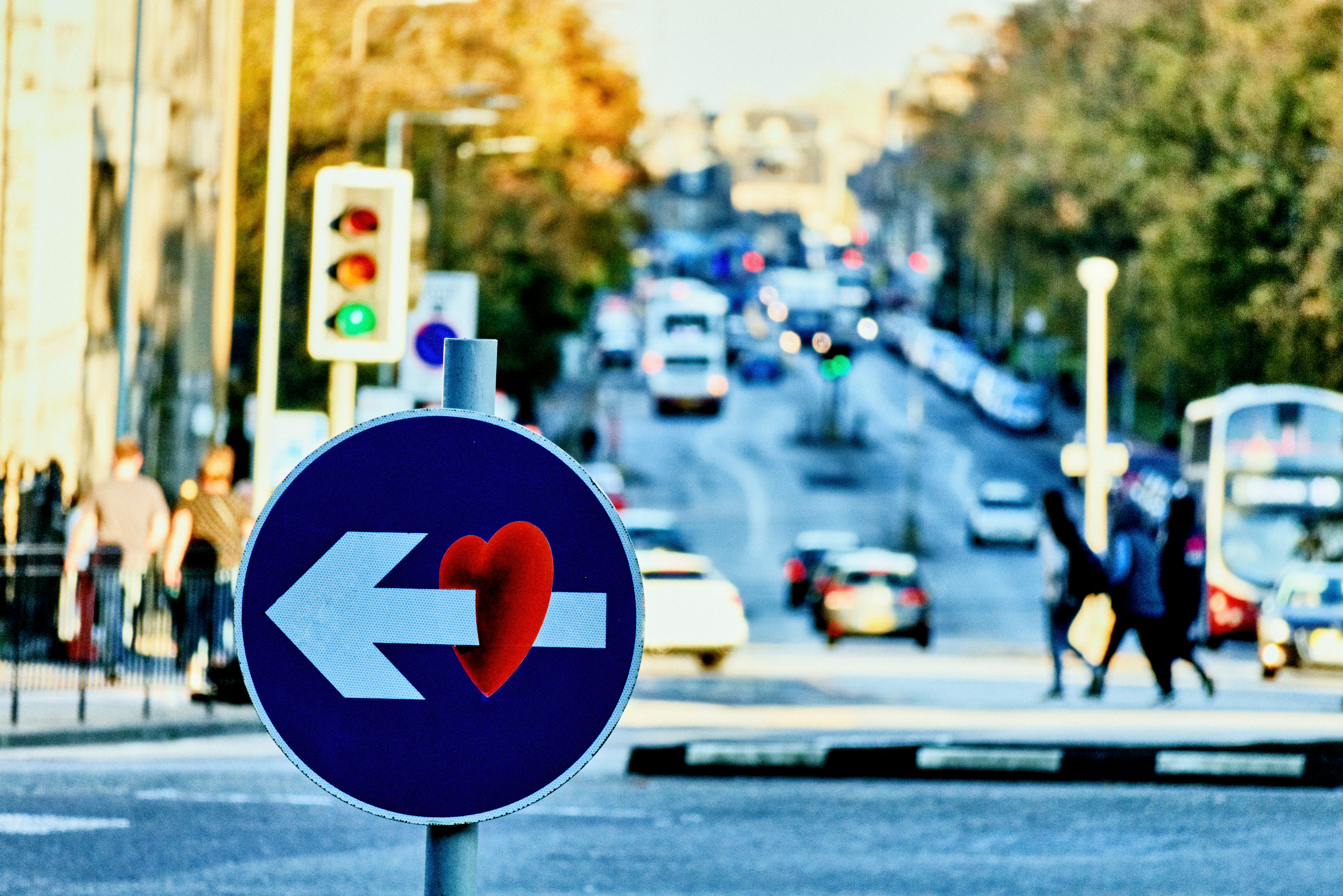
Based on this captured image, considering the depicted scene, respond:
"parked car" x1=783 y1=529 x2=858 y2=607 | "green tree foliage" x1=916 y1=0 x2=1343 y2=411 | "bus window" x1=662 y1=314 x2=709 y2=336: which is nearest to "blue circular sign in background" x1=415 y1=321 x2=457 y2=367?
"green tree foliage" x1=916 y1=0 x2=1343 y2=411

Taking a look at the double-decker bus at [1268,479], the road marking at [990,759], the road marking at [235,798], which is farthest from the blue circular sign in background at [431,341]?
the double-decker bus at [1268,479]

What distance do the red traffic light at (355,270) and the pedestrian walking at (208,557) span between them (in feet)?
17.8

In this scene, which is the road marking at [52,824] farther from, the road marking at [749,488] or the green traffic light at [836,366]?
the road marking at [749,488]

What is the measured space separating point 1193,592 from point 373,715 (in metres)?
14.7

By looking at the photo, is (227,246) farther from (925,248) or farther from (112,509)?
(925,248)

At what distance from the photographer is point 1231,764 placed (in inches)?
441

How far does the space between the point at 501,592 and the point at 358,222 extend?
795 centimetres

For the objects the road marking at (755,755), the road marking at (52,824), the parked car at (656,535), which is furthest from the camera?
the parked car at (656,535)

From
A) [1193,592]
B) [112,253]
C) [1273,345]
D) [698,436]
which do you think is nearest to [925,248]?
[698,436]

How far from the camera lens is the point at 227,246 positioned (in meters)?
26.6

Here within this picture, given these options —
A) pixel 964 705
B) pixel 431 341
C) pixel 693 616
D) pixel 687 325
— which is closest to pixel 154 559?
pixel 431 341

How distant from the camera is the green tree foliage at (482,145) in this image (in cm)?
3947

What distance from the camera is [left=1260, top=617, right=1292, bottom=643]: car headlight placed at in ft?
92.9

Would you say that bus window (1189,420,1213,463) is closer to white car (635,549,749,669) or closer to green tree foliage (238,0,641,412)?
white car (635,549,749,669)
